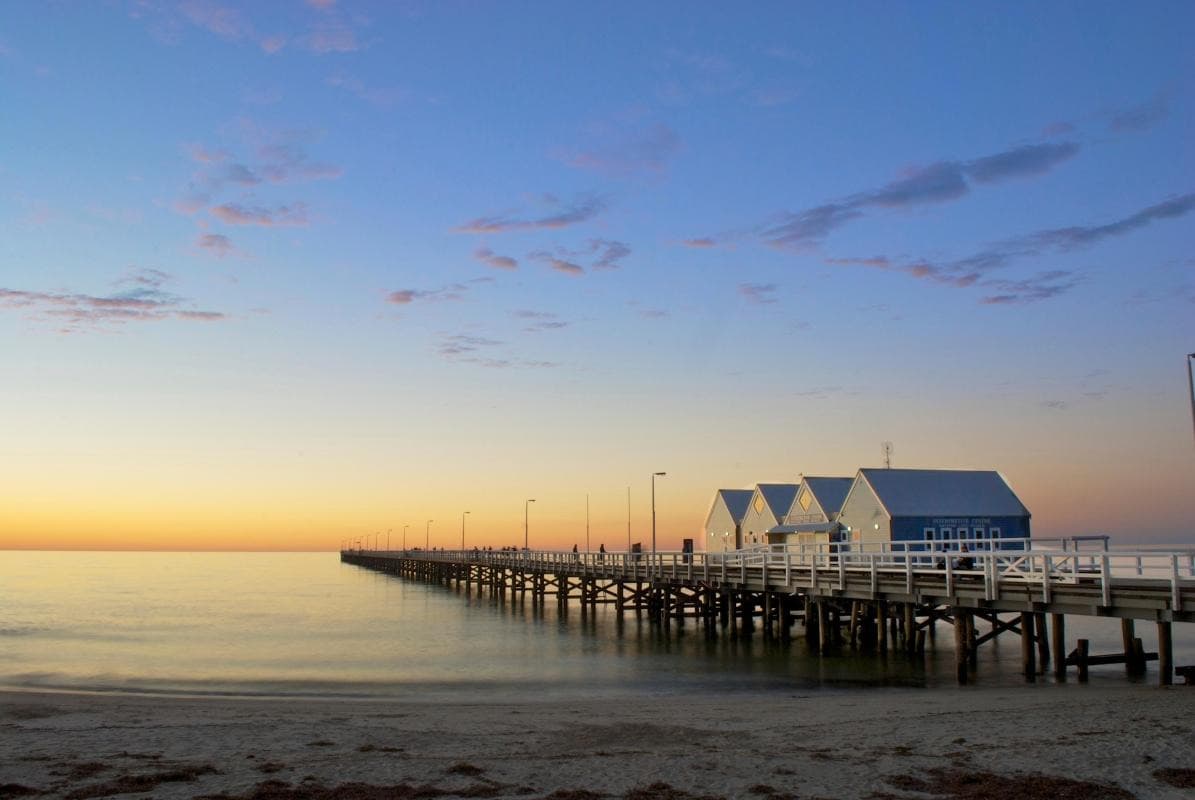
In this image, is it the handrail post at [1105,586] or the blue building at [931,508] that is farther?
the blue building at [931,508]

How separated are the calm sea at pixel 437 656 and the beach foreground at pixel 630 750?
717cm

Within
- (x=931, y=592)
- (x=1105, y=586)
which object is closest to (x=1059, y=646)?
(x=931, y=592)

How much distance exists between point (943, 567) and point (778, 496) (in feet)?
82.3

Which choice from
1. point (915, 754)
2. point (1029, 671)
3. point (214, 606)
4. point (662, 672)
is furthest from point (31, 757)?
point (214, 606)

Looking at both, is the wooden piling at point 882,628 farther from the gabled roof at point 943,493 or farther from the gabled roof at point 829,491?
the gabled roof at point 829,491

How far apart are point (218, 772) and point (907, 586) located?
18.9 metres

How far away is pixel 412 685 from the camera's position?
29141 millimetres

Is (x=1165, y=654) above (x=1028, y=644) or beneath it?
above

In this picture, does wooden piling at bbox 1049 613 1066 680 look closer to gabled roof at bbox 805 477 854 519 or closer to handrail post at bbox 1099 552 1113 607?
handrail post at bbox 1099 552 1113 607

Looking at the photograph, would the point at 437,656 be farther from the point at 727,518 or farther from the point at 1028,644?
the point at 727,518

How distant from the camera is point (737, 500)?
66.5 metres

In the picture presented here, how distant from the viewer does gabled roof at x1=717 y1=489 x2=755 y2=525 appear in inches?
2569

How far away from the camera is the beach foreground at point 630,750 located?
39.7ft

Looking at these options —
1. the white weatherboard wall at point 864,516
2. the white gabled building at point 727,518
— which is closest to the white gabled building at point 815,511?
the white weatherboard wall at point 864,516
